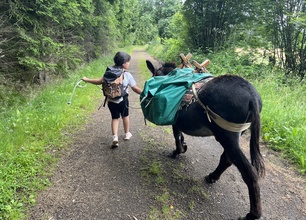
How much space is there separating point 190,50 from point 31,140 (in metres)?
10.8

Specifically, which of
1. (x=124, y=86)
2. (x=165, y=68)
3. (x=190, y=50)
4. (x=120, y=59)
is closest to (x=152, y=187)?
(x=124, y=86)

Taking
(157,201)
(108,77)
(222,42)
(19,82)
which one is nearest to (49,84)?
(19,82)

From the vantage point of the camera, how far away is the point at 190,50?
1285cm

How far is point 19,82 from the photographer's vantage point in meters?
6.07

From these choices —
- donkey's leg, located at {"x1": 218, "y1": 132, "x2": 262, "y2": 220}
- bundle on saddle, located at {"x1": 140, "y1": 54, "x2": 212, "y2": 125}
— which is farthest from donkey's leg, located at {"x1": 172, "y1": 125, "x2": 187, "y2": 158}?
donkey's leg, located at {"x1": 218, "y1": 132, "x2": 262, "y2": 220}

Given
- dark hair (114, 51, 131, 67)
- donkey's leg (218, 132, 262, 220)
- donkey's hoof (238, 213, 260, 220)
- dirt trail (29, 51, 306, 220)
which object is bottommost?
dirt trail (29, 51, 306, 220)

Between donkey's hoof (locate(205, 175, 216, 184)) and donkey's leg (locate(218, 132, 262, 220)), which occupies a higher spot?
donkey's leg (locate(218, 132, 262, 220))

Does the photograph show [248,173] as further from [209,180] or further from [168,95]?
[168,95]

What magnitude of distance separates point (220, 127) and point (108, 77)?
1969 millimetres

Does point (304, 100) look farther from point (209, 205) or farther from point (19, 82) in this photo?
point (19, 82)

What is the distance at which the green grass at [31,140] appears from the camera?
257 centimetres

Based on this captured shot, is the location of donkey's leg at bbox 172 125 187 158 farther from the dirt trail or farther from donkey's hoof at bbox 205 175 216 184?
donkey's hoof at bbox 205 175 216 184

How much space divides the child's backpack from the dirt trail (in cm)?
102

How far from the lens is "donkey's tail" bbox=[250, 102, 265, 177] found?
2283 mm
